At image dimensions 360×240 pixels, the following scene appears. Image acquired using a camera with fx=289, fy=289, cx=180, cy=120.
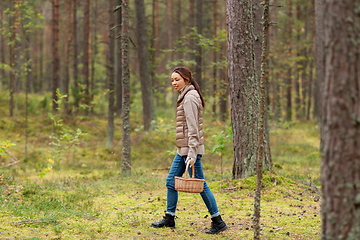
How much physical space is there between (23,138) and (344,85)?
1379cm

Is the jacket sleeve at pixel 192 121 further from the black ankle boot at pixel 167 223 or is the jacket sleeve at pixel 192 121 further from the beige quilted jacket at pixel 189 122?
the black ankle boot at pixel 167 223

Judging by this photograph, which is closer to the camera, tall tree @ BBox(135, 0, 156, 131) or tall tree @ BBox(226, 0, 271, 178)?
tall tree @ BBox(226, 0, 271, 178)

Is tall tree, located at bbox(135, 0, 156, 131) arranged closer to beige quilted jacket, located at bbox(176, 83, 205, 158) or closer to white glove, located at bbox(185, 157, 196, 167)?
beige quilted jacket, located at bbox(176, 83, 205, 158)

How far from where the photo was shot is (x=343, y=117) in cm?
208

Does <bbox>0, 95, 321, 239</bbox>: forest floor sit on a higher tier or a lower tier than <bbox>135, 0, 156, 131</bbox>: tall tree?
lower

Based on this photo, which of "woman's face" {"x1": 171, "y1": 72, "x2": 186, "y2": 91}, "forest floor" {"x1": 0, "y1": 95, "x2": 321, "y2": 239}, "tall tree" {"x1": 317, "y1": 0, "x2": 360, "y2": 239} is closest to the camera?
"tall tree" {"x1": 317, "y1": 0, "x2": 360, "y2": 239}

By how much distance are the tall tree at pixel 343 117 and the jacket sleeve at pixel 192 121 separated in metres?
2.04

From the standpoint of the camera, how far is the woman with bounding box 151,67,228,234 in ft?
13.2

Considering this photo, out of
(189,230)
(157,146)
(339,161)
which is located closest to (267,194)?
(189,230)

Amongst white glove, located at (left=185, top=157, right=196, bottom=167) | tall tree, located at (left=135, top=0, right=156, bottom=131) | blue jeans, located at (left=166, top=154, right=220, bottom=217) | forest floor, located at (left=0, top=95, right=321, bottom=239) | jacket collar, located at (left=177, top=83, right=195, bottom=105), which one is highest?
tall tree, located at (left=135, top=0, right=156, bottom=131)

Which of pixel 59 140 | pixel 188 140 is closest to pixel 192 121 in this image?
pixel 188 140

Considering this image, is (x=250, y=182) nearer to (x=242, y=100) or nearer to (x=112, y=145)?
(x=242, y=100)

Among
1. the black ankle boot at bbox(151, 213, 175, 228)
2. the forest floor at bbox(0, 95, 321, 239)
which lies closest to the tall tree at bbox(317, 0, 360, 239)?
the forest floor at bbox(0, 95, 321, 239)

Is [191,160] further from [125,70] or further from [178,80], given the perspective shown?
[125,70]
